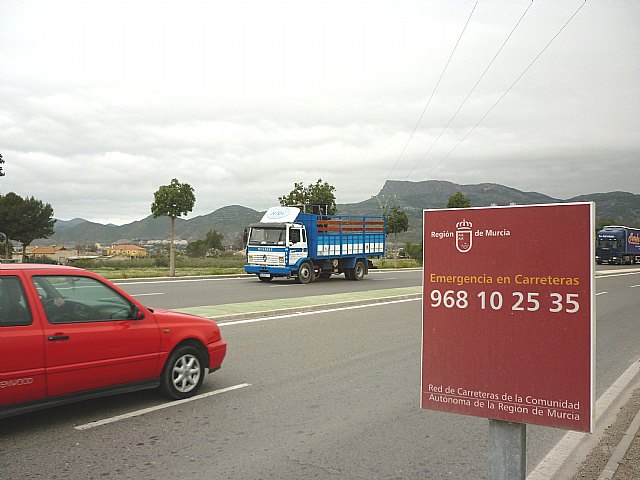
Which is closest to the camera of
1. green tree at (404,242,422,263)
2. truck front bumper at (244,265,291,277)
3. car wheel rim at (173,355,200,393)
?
car wheel rim at (173,355,200,393)

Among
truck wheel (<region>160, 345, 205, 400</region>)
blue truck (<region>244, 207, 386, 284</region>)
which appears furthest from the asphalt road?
blue truck (<region>244, 207, 386, 284</region>)

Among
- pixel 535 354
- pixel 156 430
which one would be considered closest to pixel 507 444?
pixel 535 354

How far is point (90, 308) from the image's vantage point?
20.7 feet

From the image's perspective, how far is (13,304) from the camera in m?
5.75

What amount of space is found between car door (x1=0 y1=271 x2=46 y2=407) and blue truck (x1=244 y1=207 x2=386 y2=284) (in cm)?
2079

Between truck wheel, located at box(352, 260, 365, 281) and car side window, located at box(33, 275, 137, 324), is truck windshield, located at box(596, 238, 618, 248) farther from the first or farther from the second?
car side window, located at box(33, 275, 137, 324)

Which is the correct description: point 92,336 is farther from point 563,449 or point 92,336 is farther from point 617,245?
point 617,245

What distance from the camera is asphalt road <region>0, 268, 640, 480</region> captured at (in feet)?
16.8

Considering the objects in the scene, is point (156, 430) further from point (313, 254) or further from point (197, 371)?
point (313, 254)

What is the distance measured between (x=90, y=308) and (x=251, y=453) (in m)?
2.24

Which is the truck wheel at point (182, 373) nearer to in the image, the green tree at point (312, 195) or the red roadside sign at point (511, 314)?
the red roadside sign at point (511, 314)

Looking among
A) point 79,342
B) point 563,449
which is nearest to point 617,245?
point 563,449

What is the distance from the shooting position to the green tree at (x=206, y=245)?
75.7 meters

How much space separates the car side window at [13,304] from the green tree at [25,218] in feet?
210
